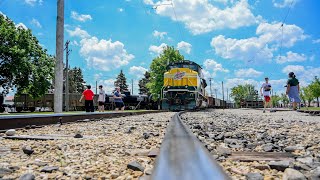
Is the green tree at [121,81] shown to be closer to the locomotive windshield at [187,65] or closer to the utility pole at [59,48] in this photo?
the locomotive windshield at [187,65]

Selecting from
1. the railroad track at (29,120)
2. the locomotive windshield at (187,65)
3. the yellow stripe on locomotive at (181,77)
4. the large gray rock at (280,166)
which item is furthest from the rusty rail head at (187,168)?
the locomotive windshield at (187,65)

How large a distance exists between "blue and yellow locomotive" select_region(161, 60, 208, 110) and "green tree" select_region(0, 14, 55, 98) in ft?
60.4

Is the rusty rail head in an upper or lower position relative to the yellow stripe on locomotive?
lower

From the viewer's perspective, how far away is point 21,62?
32375mm

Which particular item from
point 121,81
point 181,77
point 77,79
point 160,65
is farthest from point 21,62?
point 121,81

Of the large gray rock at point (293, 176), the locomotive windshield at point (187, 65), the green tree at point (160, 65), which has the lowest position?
the large gray rock at point (293, 176)

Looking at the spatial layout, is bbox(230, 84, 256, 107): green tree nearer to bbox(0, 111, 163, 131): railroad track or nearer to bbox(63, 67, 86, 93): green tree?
bbox(63, 67, 86, 93): green tree

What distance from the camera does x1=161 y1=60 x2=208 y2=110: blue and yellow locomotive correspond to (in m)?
21.6

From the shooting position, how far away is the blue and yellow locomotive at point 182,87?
2159cm

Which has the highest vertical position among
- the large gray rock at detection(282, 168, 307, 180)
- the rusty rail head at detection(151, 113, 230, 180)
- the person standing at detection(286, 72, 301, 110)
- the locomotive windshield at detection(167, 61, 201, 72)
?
the locomotive windshield at detection(167, 61, 201, 72)

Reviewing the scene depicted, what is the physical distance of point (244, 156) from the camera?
2354mm

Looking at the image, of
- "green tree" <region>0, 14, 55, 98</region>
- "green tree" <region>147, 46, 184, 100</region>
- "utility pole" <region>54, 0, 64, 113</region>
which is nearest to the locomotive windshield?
"utility pole" <region>54, 0, 64, 113</region>

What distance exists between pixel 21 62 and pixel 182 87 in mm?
19915

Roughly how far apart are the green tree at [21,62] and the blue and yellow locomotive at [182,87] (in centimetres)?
1840
